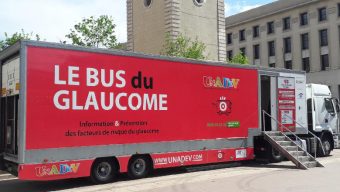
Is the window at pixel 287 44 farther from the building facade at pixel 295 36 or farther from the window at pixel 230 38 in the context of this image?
the window at pixel 230 38

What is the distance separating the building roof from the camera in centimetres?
5812

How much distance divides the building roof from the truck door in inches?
1962

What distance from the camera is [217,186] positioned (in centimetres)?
1171

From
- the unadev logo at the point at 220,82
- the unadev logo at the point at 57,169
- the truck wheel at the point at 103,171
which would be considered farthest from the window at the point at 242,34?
the unadev logo at the point at 57,169

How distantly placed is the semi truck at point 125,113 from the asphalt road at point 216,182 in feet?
1.51

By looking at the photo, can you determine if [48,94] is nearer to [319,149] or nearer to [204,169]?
[204,169]

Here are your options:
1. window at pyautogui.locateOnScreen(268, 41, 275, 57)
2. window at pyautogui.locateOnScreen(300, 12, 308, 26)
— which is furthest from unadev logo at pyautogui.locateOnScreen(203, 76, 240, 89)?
window at pyautogui.locateOnScreen(268, 41, 275, 57)

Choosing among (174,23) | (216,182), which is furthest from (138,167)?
(174,23)

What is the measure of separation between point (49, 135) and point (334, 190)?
7161 millimetres

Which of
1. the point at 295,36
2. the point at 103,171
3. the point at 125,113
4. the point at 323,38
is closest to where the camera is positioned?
the point at 103,171

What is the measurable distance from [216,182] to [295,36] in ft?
162

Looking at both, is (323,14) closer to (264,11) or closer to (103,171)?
(264,11)

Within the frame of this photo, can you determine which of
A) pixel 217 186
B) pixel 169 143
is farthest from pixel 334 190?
pixel 169 143

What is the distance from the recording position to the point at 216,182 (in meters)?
12.4
